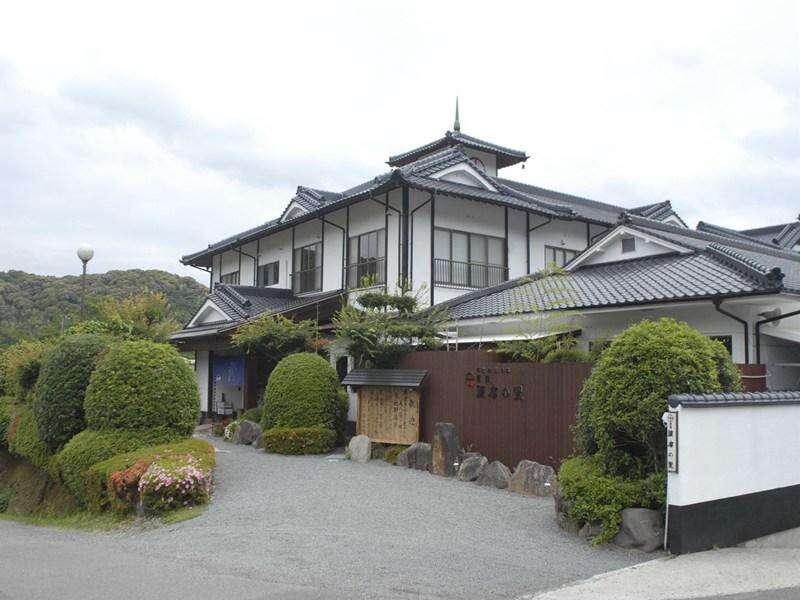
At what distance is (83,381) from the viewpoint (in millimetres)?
14594

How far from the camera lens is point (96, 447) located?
12.9m

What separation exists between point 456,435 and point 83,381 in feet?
24.7

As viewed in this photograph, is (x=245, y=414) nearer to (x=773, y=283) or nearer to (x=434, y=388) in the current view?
(x=434, y=388)

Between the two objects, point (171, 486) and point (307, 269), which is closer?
point (171, 486)

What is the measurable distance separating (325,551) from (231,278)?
26.5 meters

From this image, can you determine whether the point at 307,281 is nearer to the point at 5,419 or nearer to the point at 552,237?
the point at 552,237

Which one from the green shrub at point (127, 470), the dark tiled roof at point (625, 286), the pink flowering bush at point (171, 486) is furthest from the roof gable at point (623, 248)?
the pink flowering bush at point (171, 486)

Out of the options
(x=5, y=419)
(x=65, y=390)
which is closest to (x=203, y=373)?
(x=5, y=419)

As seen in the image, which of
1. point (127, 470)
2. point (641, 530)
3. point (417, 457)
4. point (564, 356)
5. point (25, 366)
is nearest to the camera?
point (641, 530)

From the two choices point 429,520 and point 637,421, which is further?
point 429,520

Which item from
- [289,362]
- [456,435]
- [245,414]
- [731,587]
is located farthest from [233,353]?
[731,587]

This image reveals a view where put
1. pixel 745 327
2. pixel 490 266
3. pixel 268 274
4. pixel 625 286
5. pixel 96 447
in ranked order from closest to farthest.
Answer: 1. pixel 96 447
2. pixel 745 327
3. pixel 625 286
4. pixel 490 266
5. pixel 268 274

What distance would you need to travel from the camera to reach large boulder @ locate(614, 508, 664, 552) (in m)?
8.44

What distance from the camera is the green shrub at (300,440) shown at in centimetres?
1633
